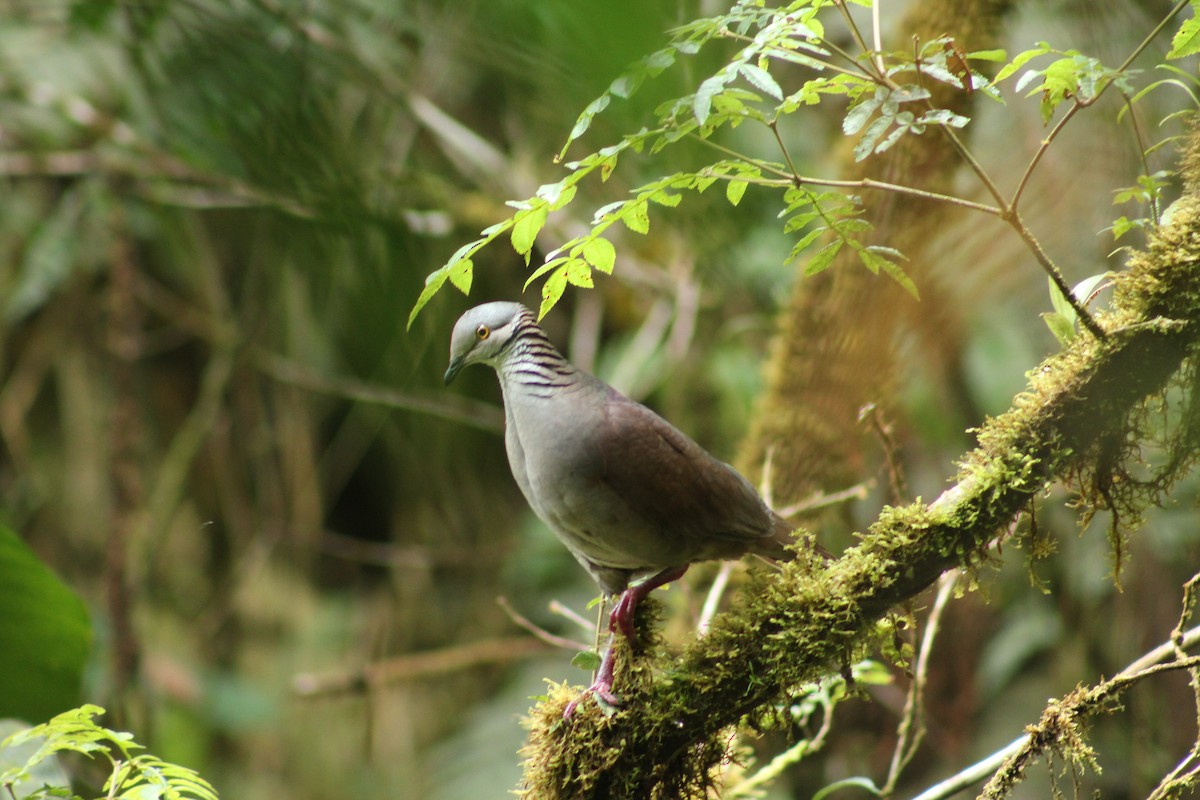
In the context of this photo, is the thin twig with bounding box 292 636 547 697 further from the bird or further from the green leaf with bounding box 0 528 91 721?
the bird

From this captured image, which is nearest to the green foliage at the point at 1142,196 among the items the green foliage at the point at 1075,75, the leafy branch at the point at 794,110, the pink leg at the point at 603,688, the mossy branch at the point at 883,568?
the mossy branch at the point at 883,568

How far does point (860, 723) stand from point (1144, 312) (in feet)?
12.9

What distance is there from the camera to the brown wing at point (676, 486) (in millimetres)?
2256

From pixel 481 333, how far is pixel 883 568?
1.05 m

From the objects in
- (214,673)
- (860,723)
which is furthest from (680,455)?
(214,673)

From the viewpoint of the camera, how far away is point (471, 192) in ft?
12.9

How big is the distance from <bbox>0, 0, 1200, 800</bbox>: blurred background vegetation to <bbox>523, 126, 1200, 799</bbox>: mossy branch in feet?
2.44

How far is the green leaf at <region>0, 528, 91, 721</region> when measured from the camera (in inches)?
96.4

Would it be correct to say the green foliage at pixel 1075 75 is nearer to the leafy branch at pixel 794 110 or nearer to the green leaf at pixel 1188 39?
the leafy branch at pixel 794 110

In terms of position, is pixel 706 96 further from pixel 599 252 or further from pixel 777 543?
pixel 777 543

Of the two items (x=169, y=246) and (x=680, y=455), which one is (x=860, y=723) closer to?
(x=680, y=455)

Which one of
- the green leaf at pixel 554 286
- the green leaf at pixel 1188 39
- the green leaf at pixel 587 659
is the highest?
the green leaf at pixel 554 286

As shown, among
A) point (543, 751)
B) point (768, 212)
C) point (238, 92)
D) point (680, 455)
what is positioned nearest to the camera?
point (238, 92)

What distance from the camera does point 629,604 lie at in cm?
231
